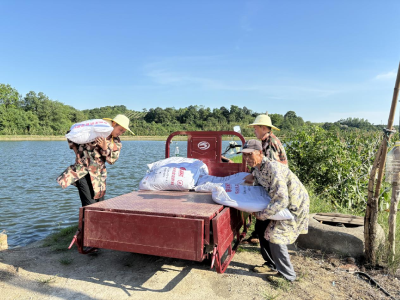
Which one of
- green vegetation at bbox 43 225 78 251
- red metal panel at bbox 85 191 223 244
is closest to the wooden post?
red metal panel at bbox 85 191 223 244

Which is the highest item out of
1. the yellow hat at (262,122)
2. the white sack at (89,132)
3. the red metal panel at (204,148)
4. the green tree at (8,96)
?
the green tree at (8,96)

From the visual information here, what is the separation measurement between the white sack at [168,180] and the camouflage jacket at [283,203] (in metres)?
1.20

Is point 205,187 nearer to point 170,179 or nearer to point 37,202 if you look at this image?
point 170,179

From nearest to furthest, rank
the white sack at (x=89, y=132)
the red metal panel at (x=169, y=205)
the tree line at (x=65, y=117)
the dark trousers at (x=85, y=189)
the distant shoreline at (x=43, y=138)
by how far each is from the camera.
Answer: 1. the red metal panel at (x=169, y=205)
2. the white sack at (x=89, y=132)
3. the dark trousers at (x=85, y=189)
4. the distant shoreline at (x=43, y=138)
5. the tree line at (x=65, y=117)

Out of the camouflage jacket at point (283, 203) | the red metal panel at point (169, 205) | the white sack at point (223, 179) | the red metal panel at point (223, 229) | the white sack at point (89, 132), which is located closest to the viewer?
the red metal panel at point (223, 229)

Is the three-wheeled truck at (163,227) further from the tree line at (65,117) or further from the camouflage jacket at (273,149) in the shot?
the tree line at (65,117)

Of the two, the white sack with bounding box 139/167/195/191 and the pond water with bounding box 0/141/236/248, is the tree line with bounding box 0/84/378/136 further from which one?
the white sack with bounding box 139/167/195/191

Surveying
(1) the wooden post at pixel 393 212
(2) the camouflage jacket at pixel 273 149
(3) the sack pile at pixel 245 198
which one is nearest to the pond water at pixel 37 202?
(2) the camouflage jacket at pixel 273 149

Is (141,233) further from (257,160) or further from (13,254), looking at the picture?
(13,254)

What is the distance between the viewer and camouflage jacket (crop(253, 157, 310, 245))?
2.78m

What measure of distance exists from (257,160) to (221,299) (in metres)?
1.34

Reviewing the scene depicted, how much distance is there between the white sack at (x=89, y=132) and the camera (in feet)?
11.6

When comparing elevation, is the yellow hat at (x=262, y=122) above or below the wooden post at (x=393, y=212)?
above

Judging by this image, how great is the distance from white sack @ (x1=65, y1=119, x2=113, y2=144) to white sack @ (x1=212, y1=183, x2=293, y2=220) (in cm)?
152
